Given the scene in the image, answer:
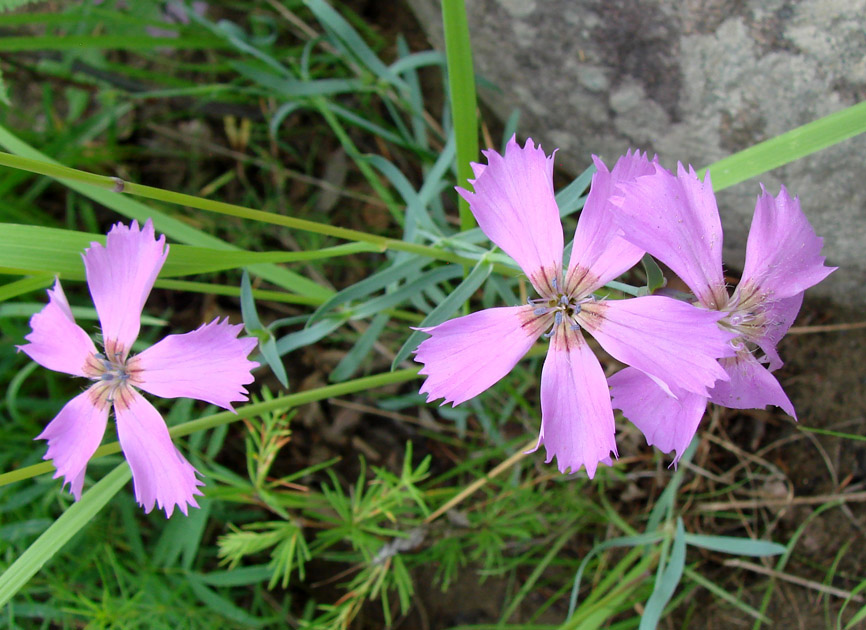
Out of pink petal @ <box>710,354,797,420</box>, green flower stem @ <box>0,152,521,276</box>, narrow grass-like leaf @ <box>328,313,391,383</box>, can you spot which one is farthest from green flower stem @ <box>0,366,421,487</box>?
pink petal @ <box>710,354,797,420</box>

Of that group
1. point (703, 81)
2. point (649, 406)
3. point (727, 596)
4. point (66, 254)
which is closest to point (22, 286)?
point (66, 254)

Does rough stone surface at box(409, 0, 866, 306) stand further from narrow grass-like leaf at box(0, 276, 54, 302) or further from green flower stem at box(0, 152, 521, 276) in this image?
narrow grass-like leaf at box(0, 276, 54, 302)

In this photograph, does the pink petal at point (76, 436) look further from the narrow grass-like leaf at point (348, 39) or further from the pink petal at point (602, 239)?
the narrow grass-like leaf at point (348, 39)

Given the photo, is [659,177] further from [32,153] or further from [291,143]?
[291,143]

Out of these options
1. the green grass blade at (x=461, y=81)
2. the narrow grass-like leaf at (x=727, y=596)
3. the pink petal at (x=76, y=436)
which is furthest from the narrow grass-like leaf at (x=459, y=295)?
the narrow grass-like leaf at (x=727, y=596)

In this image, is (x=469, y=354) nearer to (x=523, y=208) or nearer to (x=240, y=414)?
(x=523, y=208)

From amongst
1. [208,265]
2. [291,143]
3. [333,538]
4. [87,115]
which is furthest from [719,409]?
[87,115]
